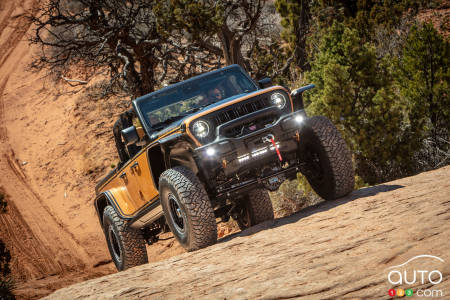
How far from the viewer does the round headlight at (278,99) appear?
593 centimetres

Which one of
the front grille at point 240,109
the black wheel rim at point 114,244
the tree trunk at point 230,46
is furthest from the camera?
the tree trunk at point 230,46

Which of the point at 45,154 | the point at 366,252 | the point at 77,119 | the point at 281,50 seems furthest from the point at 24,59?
the point at 366,252

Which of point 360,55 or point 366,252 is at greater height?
point 360,55

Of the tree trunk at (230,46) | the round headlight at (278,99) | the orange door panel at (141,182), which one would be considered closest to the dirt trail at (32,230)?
the tree trunk at (230,46)

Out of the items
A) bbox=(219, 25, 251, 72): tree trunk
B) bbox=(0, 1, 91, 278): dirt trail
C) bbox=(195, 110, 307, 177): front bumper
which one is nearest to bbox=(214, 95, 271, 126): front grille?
bbox=(195, 110, 307, 177): front bumper

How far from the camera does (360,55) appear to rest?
8.78 meters

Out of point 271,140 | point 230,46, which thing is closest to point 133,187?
point 271,140

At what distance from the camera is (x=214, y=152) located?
5.30 meters

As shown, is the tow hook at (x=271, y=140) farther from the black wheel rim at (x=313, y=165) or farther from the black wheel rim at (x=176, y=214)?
the black wheel rim at (x=176, y=214)

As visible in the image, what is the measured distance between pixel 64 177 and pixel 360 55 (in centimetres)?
1471

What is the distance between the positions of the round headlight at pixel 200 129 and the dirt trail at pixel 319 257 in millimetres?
1248

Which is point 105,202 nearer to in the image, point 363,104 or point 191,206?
point 191,206

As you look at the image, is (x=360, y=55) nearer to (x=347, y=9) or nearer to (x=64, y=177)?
(x=347, y=9)

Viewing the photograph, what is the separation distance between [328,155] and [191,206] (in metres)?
1.78
